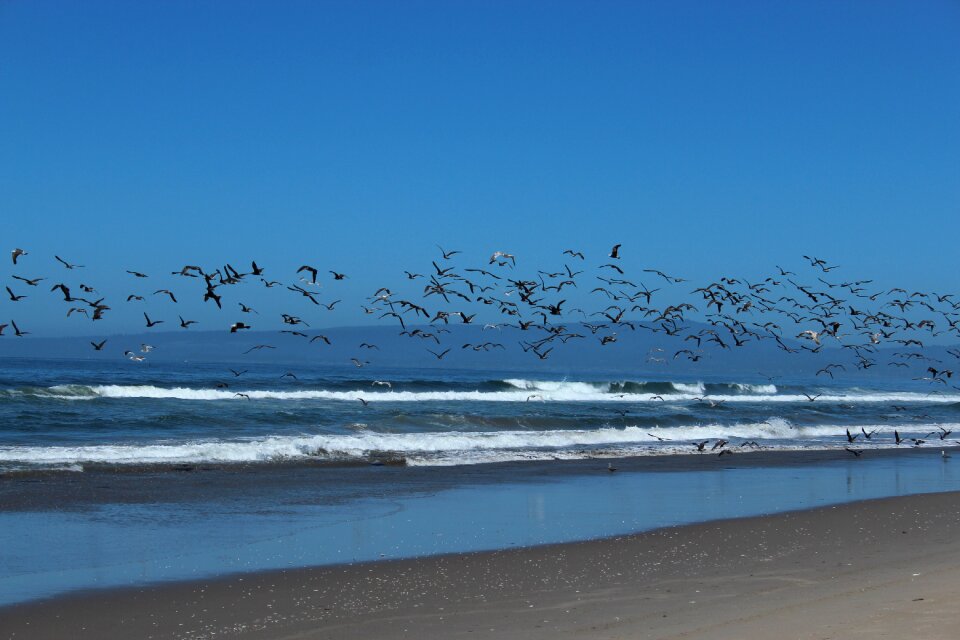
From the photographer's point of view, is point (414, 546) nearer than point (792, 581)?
No

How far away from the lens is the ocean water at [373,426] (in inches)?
944

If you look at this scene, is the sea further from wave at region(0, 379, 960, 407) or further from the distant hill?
the distant hill

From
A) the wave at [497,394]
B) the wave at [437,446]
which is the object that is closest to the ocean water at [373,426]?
the wave at [437,446]

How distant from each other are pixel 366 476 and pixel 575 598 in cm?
1129

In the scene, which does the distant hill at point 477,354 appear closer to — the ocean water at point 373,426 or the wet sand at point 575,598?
the ocean water at point 373,426

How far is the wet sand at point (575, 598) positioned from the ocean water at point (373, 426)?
1134cm

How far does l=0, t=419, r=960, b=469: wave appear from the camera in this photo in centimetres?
2267

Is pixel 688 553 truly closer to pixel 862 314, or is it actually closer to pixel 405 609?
pixel 405 609

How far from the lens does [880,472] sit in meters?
23.4

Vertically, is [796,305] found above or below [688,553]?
above

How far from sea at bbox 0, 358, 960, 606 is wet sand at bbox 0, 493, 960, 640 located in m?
0.87

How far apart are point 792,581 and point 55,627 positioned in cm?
762

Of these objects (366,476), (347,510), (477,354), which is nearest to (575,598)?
(347,510)

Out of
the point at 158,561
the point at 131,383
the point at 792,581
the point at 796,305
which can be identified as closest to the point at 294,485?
the point at 158,561
